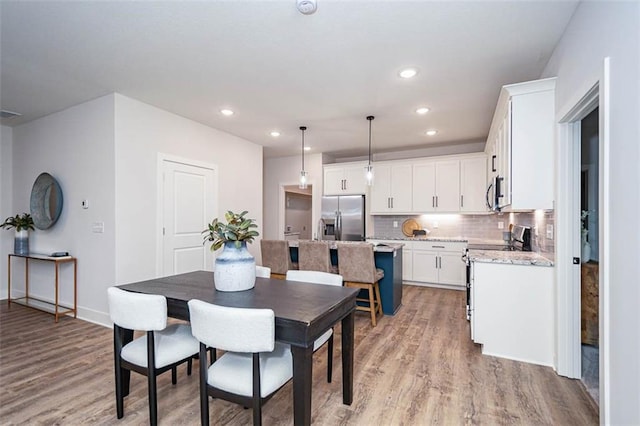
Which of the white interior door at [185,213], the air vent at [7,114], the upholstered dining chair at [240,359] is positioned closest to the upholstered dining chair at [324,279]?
the upholstered dining chair at [240,359]

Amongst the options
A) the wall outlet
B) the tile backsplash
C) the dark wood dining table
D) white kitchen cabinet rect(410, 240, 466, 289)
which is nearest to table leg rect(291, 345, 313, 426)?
the dark wood dining table

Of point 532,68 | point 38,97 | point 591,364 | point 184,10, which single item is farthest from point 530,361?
point 38,97

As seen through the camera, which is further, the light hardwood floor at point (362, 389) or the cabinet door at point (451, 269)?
the cabinet door at point (451, 269)

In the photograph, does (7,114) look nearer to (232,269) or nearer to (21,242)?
(21,242)

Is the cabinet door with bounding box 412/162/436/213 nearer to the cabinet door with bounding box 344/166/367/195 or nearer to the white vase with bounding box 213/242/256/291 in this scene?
the cabinet door with bounding box 344/166/367/195

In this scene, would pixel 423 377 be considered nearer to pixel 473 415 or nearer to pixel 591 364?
pixel 473 415

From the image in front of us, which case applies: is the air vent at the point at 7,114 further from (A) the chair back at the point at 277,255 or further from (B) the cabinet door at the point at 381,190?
(B) the cabinet door at the point at 381,190

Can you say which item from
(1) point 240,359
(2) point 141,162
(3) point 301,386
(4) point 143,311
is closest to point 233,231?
(4) point 143,311

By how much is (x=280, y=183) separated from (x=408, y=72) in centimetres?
414

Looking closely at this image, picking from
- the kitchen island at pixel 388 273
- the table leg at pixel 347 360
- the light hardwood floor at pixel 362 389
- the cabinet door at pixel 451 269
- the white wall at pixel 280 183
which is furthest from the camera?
the white wall at pixel 280 183

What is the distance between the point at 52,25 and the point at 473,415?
381 centimetres

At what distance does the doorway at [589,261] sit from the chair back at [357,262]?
5.95ft

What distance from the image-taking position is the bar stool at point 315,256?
12.2ft

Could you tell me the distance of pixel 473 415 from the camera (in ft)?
6.33
